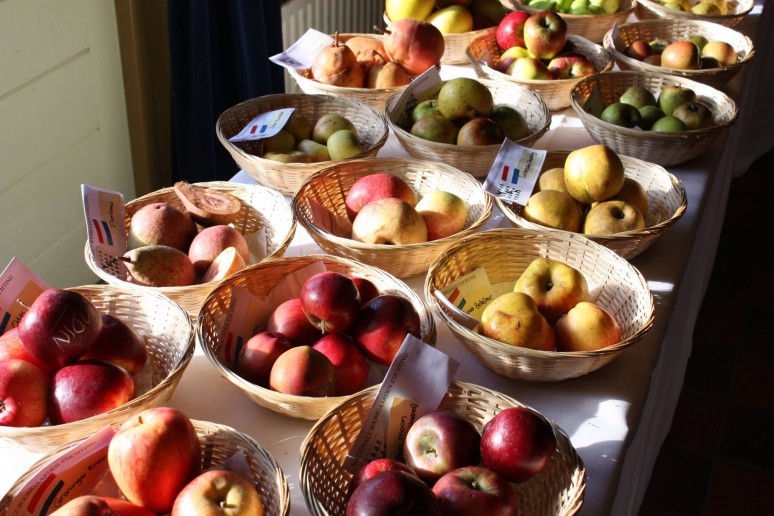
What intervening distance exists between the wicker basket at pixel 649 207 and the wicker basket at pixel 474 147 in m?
0.11

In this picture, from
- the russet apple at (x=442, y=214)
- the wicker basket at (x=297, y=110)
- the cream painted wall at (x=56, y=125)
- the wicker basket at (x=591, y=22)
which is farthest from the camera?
the wicker basket at (x=591, y=22)

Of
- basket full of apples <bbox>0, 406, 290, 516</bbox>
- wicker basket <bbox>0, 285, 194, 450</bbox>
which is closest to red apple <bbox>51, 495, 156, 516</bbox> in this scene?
basket full of apples <bbox>0, 406, 290, 516</bbox>

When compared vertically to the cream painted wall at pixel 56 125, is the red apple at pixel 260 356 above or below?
above

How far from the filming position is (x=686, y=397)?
2162 mm

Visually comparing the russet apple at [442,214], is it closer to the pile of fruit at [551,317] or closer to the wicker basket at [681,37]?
the pile of fruit at [551,317]

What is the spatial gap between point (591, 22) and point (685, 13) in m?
0.29

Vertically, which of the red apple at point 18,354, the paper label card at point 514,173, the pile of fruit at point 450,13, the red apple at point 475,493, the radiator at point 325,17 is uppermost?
the pile of fruit at point 450,13

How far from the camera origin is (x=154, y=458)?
705 mm

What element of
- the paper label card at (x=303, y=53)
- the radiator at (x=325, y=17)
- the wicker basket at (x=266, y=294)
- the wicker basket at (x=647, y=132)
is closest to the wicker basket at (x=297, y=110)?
the paper label card at (x=303, y=53)

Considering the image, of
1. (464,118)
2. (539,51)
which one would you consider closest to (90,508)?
(464,118)

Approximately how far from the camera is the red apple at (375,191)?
49.2 inches

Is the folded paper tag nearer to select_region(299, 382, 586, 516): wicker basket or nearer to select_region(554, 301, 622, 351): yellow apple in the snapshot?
select_region(299, 382, 586, 516): wicker basket

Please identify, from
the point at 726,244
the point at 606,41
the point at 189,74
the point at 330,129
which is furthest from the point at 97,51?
the point at 726,244

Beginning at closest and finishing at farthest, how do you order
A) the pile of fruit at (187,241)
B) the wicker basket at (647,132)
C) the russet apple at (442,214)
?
the pile of fruit at (187,241)
the russet apple at (442,214)
the wicker basket at (647,132)
